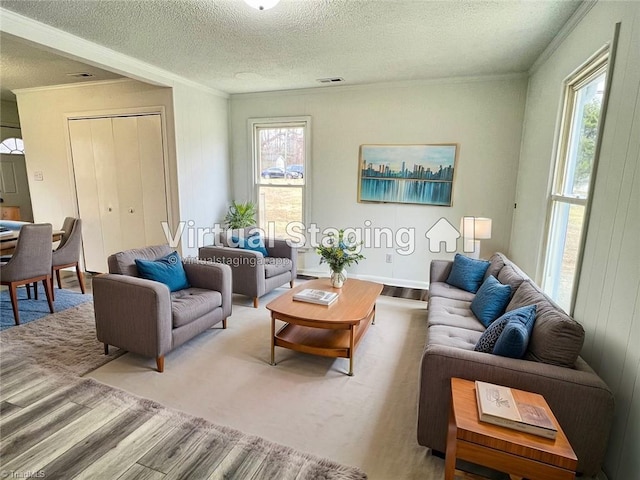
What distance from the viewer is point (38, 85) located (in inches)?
186

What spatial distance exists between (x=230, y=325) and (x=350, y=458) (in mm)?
1937

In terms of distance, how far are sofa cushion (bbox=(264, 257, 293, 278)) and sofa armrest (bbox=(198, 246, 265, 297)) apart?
12 cm

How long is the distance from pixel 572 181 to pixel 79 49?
4383mm

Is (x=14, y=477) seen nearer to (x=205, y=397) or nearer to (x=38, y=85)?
(x=205, y=397)

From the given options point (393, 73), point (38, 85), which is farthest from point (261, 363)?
point (38, 85)

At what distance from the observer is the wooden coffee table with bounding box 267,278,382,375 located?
2.52m

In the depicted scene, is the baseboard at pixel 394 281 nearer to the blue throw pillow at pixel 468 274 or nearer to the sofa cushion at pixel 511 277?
the blue throw pillow at pixel 468 274

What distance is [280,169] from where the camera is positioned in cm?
518

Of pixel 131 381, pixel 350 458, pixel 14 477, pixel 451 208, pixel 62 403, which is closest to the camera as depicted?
pixel 14 477

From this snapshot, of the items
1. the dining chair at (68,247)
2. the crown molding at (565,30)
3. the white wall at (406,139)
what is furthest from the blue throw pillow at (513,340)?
the dining chair at (68,247)

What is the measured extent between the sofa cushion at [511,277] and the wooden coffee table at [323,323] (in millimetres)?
1091

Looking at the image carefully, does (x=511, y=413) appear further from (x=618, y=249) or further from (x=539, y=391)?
(x=618, y=249)

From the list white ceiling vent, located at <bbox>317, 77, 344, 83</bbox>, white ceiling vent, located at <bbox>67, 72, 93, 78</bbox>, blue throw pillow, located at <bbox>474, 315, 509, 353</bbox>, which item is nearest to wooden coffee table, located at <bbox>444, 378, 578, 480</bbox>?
blue throw pillow, located at <bbox>474, 315, 509, 353</bbox>

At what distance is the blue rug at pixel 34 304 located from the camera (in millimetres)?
3413
